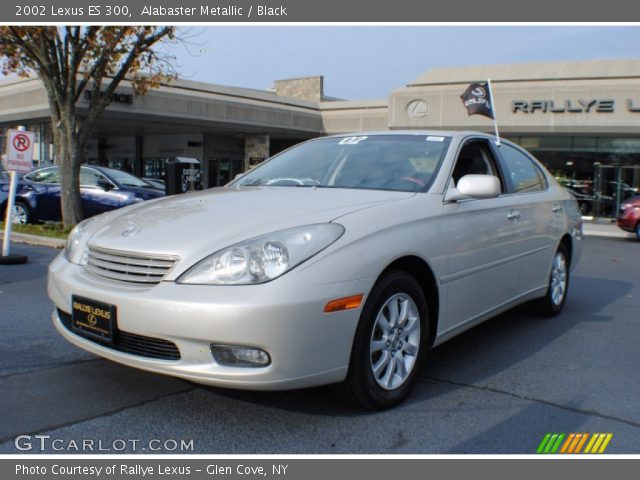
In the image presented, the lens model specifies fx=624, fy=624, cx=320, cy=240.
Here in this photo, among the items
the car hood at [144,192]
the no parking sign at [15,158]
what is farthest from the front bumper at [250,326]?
the car hood at [144,192]

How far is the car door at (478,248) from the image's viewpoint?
3.88 m

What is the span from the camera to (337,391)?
10.6 ft

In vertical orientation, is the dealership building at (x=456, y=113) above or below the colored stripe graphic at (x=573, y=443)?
above

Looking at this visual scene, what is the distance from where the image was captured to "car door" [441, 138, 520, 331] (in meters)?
3.88

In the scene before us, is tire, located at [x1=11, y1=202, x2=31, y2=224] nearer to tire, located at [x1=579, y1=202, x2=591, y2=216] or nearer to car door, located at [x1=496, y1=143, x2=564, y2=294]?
car door, located at [x1=496, y1=143, x2=564, y2=294]

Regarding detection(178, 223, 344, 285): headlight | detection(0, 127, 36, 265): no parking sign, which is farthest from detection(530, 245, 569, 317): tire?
detection(0, 127, 36, 265): no parking sign

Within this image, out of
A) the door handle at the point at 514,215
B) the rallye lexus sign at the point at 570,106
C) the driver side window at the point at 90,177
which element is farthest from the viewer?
the rallye lexus sign at the point at 570,106

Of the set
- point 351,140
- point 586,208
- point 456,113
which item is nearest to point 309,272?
point 351,140

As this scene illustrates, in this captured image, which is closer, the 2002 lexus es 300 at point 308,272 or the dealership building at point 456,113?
the 2002 lexus es 300 at point 308,272

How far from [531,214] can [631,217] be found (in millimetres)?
12431

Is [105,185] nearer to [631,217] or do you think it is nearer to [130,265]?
Answer: [130,265]

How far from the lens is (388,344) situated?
3375 mm

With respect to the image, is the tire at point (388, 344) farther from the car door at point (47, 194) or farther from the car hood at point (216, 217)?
the car door at point (47, 194)

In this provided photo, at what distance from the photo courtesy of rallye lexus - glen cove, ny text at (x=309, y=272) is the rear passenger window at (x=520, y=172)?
481 millimetres
